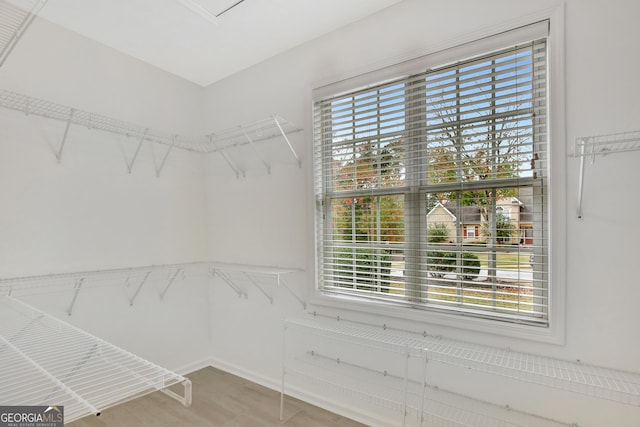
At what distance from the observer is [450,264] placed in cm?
192

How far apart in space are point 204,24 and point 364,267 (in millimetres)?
1860

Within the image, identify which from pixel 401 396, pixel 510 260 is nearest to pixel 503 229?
pixel 510 260

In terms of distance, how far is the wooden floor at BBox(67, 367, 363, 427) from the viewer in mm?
2174

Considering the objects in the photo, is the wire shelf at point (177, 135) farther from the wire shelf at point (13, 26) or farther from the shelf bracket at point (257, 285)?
the shelf bracket at point (257, 285)

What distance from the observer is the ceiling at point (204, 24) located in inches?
80.6

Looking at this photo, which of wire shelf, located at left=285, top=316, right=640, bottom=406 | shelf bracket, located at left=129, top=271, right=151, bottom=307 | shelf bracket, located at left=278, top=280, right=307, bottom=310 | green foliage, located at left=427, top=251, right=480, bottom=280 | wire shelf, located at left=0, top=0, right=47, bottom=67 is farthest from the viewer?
shelf bracket, located at left=129, top=271, right=151, bottom=307

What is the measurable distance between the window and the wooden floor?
2.62ft

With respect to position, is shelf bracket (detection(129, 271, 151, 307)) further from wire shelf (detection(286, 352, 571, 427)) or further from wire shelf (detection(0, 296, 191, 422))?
wire shelf (detection(286, 352, 571, 427))


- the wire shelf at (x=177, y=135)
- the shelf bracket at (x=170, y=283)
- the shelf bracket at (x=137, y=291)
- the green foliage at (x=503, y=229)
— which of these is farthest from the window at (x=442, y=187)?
the shelf bracket at (x=137, y=291)

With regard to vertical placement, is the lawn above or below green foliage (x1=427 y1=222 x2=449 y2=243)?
below

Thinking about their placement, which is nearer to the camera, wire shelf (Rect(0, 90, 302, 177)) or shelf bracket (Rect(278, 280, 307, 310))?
wire shelf (Rect(0, 90, 302, 177))

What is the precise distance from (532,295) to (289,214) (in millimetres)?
1579

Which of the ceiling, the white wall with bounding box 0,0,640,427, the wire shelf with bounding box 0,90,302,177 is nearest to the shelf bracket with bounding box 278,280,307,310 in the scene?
the white wall with bounding box 0,0,640,427

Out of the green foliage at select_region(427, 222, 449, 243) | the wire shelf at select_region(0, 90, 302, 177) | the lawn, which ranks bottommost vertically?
the lawn
